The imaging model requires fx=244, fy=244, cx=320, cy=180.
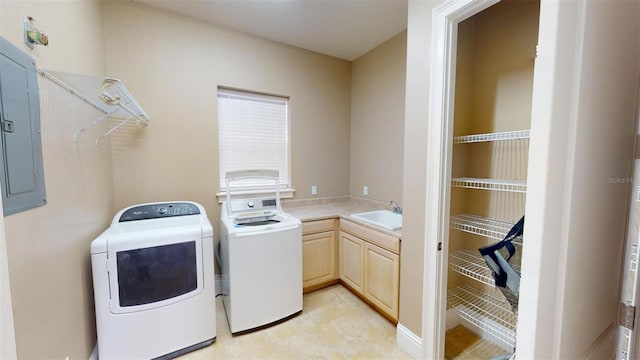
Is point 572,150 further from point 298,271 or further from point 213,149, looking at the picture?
point 213,149

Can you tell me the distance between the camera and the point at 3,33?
852 millimetres

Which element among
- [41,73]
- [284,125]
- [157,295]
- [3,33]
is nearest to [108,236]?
[157,295]

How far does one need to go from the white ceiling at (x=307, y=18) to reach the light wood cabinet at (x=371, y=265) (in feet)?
6.26

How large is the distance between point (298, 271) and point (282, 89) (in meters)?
1.94

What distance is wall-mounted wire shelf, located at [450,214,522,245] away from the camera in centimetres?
155

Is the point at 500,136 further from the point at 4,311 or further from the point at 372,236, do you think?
the point at 4,311

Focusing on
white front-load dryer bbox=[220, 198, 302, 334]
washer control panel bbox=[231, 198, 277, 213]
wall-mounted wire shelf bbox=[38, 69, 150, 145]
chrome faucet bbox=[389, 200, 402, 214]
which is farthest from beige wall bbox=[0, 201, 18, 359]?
chrome faucet bbox=[389, 200, 402, 214]

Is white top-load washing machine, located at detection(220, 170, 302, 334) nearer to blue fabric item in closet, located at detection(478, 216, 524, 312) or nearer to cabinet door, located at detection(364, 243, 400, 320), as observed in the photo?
cabinet door, located at detection(364, 243, 400, 320)

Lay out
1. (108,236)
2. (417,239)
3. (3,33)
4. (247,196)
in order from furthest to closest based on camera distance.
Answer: (247,196) → (417,239) → (108,236) → (3,33)

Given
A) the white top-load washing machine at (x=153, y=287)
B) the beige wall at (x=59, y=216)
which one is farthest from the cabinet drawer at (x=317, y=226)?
the beige wall at (x=59, y=216)

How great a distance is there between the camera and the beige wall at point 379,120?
2518 mm

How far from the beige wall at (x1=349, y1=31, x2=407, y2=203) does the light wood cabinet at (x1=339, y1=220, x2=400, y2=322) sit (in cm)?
62

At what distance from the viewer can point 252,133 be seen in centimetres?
271

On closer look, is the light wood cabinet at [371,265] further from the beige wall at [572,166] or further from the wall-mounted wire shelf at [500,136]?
the beige wall at [572,166]
